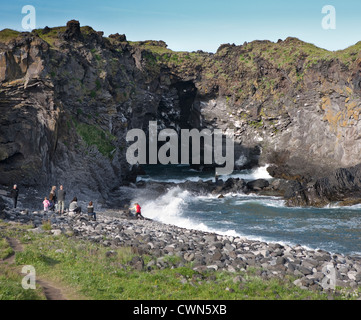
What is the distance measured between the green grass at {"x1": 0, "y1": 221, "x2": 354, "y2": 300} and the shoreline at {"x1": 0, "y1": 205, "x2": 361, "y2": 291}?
83 centimetres

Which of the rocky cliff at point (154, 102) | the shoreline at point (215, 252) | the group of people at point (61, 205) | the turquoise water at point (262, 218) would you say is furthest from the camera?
the rocky cliff at point (154, 102)

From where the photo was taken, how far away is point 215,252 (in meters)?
17.8

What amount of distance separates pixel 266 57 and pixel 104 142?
3449 centimetres

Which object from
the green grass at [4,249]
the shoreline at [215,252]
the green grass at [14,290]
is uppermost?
the green grass at [14,290]

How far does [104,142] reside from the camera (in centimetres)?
4647

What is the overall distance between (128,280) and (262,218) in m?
23.3

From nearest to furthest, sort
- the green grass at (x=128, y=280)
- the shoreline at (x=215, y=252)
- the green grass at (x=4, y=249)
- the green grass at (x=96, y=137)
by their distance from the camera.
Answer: the green grass at (x=128, y=280) < the green grass at (x=4, y=249) < the shoreline at (x=215, y=252) < the green grass at (x=96, y=137)

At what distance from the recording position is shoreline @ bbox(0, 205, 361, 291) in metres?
15.3

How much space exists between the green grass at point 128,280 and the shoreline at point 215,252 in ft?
2.73

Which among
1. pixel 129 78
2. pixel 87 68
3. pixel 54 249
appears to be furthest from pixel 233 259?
pixel 129 78

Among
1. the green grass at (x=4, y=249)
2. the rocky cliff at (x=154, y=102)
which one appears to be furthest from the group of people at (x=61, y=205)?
the green grass at (x=4, y=249)

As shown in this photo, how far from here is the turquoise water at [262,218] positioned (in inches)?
1028

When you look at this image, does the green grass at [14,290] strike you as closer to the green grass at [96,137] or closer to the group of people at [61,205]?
the group of people at [61,205]
